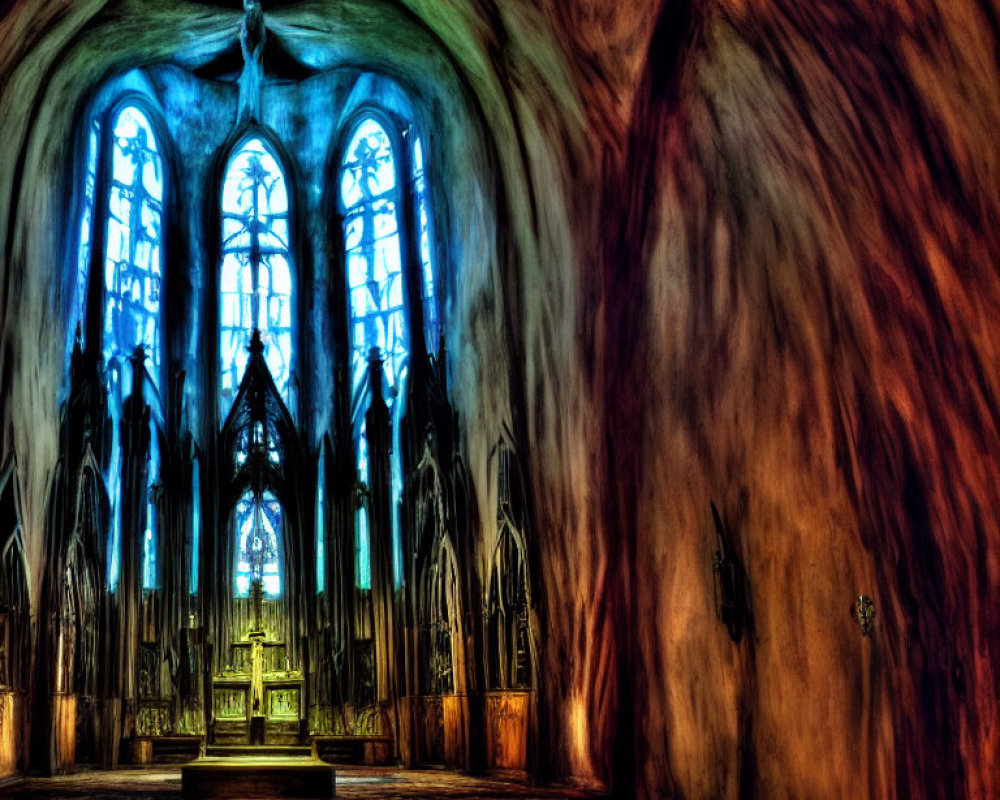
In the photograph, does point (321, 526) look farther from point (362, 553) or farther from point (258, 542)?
point (258, 542)

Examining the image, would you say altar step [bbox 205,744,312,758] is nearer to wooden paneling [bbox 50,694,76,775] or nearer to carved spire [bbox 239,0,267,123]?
wooden paneling [bbox 50,694,76,775]

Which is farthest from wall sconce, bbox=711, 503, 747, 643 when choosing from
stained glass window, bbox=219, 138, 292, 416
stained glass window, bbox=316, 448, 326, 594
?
stained glass window, bbox=219, 138, 292, 416

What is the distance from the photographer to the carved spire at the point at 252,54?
18938mm

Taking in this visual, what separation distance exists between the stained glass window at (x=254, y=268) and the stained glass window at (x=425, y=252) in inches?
113

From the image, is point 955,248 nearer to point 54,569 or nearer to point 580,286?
point 580,286

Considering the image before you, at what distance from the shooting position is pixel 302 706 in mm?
19281

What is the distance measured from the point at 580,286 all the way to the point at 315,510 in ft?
28.3

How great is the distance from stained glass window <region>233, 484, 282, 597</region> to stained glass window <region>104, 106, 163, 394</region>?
2.79m

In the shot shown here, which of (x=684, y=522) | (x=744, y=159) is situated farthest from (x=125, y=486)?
(x=744, y=159)

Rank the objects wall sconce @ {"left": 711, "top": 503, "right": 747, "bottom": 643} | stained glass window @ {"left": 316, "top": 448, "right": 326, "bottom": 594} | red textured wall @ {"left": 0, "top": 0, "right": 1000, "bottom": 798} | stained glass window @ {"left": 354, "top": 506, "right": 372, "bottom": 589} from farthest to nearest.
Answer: stained glass window @ {"left": 316, "top": 448, "right": 326, "bottom": 594} < stained glass window @ {"left": 354, "top": 506, "right": 372, "bottom": 589} < wall sconce @ {"left": 711, "top": 503, "right": 747, "bottom": 643} < red textured wall @ {"left": 0, "top": 0, "right": 1000, "bottom": 798}

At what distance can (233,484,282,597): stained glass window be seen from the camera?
2009 cm

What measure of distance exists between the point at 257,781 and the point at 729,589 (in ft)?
16.4

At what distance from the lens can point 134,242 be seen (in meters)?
20.8

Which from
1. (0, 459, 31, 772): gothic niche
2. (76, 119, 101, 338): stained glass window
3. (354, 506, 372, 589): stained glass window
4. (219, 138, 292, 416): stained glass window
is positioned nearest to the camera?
(0, 459, 31, 772): gothic niche
